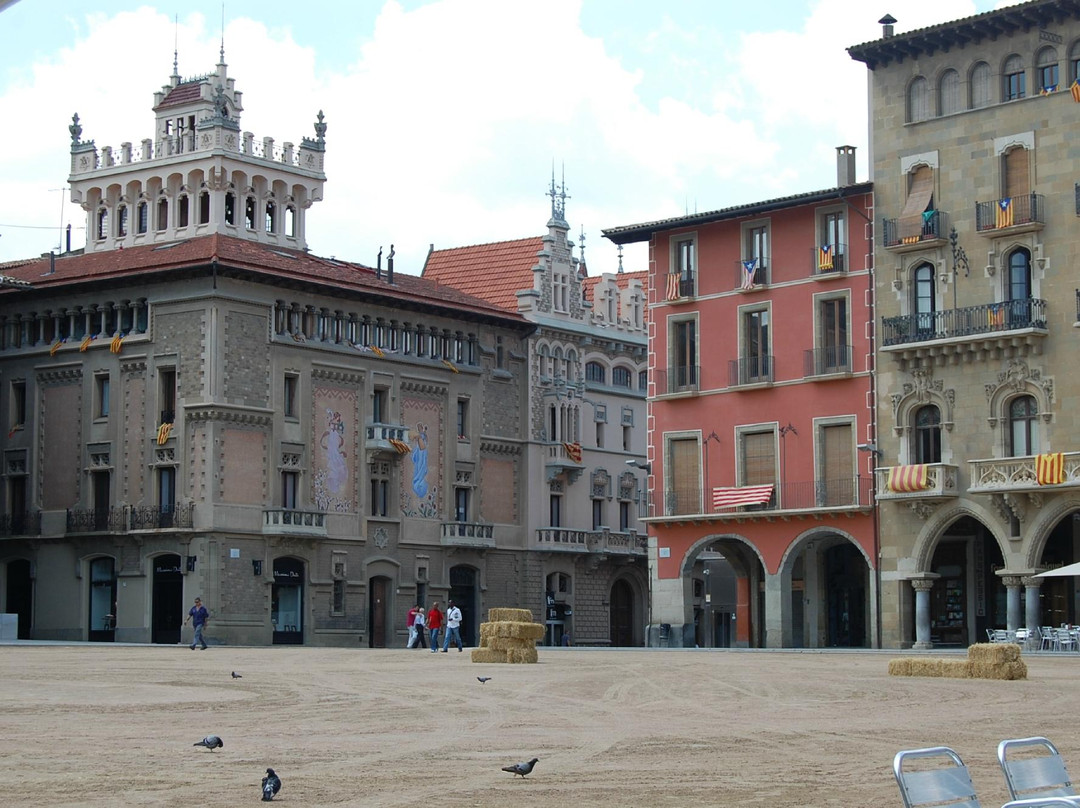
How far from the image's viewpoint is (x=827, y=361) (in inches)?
2596

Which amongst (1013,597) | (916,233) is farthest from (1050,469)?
(916,233)

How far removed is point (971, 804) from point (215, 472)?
61520 millimetres

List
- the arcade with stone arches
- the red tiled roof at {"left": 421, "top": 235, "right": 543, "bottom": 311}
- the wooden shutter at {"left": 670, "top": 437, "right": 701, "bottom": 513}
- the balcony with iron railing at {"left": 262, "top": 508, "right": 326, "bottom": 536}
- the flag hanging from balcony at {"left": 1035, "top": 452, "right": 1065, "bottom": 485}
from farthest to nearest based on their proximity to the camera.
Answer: the red tiled roof at {"left": 421, "top": 235, "right": 543, "bottom": 311}
the balcony with iron railing at {"left": 262, "top": 508, "right": 326, "bottom": 536}
the wooden shutter at {"left": 670, "top": 437, "right": 701, "bottom": 513}
the arcade with stone arches
the flag hanging from balcony at {"left": 1035, "top": 452, "right": 1065, "bottom": 485}

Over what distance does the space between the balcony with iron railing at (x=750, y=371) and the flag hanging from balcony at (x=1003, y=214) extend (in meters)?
9.77

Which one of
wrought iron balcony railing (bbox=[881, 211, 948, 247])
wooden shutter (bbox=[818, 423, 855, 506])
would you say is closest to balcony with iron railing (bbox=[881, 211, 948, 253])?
wrought iron balcony railing (bbox=[881, 211, 948, 247])

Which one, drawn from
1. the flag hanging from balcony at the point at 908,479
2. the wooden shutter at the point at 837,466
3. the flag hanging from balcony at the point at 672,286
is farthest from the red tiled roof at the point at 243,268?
the flag hanging from balcony at the point at 908,479

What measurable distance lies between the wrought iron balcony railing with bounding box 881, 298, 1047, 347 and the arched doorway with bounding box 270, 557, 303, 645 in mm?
24889

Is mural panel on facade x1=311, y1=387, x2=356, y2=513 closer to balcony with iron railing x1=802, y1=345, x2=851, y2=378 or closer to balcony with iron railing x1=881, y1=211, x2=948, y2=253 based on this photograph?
balcony with iron railing x1=802, y1=345, x2=851, y2=378

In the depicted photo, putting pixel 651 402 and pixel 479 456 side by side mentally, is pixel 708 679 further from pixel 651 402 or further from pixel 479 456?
pixel 479 456

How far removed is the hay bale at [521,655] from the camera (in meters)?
48.5

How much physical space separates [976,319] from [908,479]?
17.9 ft

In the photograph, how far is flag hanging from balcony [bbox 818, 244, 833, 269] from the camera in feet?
216

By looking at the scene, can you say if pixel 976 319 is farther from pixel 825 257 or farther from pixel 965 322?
pixel 825 257

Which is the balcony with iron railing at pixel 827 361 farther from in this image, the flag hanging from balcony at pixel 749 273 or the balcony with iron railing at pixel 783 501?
the balcony with iron railing at pixel 783 501
